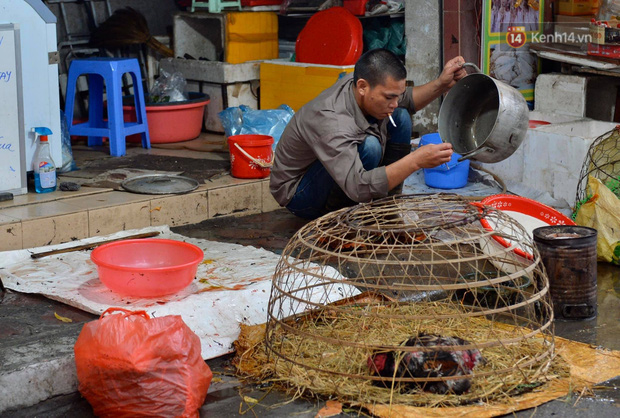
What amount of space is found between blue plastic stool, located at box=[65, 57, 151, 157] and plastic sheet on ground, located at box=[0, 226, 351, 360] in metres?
1.90

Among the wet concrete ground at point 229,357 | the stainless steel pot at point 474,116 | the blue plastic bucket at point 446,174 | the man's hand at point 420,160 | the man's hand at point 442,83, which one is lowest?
the wet concrete ground at point 229,357

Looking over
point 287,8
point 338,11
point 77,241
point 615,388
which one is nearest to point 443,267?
point 615,388

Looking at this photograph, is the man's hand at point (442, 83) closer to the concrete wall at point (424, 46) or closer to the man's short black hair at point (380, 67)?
the man's short black hair at point (380, 67)

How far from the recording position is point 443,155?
421 centimetres

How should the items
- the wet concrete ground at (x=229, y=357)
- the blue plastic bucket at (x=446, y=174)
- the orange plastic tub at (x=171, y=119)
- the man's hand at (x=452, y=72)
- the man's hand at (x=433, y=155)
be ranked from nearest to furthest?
the wet concrete ground at (x=229, y=357), the man's hand at (x=433, y=155), the man's hand at (x=452, y=72), the blue plastic bucket at (x=446, y=174), the orange plastic tub at (x=171, y=119)

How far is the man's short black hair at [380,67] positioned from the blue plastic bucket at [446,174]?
1.93m

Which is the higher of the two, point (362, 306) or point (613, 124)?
point (613, 124)

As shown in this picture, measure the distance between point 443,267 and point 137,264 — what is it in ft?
5.78

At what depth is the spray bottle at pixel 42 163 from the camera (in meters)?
5.52

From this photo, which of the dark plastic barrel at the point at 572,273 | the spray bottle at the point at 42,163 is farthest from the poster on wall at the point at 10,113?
the dark plastic barrel at the point at 572,273

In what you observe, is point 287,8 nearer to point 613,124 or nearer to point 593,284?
point 613,124

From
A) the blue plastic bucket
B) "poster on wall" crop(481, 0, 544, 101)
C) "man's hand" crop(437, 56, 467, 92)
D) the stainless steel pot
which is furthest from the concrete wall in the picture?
the stainless steel pot

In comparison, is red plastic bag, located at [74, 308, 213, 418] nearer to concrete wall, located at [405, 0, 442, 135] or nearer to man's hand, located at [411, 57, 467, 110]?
man's hand, located at [411, 57, 467, 110]

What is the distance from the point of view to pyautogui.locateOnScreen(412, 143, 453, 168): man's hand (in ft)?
13.8
